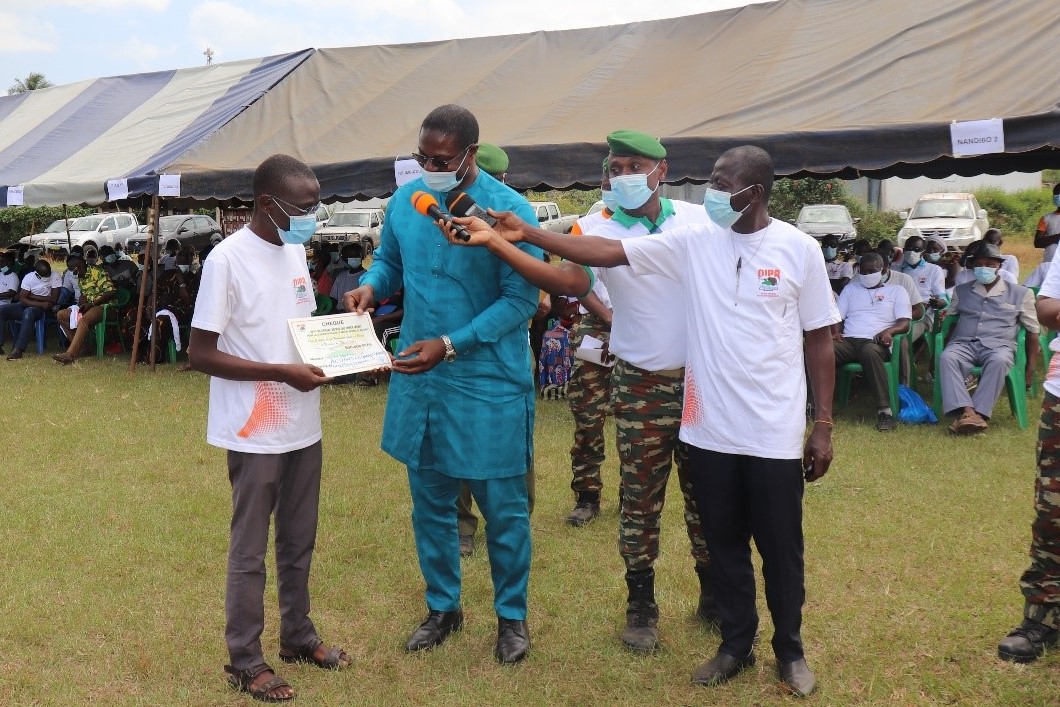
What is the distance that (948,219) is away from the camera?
2133 centimetres

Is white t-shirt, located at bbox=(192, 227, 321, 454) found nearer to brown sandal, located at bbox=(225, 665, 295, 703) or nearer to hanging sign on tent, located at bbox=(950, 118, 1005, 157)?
brown sandal, located at bbox=(225, 665, 295, 703)

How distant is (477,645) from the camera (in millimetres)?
3758

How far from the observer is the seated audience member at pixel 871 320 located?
25.9ft

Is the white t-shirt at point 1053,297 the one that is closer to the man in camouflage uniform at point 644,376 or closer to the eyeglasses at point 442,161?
the man in camouflage uniform at point 644,376

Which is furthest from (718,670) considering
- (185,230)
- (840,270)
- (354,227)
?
(185,230)

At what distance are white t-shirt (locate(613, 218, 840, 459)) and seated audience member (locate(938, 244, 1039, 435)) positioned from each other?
4752 mm

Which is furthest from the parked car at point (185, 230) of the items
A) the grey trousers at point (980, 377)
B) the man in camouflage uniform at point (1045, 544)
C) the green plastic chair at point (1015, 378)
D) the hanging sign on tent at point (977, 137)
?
the man in camouflage uniform at point (1045, 544)

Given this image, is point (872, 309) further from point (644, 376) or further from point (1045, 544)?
point (644, 376)

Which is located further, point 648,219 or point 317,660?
point 648,219

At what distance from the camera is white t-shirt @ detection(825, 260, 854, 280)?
31.9 ft

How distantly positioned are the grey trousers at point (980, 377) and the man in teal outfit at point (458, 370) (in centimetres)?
499

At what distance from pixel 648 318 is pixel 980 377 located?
5.02m

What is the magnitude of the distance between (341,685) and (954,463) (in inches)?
185

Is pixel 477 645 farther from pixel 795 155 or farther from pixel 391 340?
pixel 391 340
